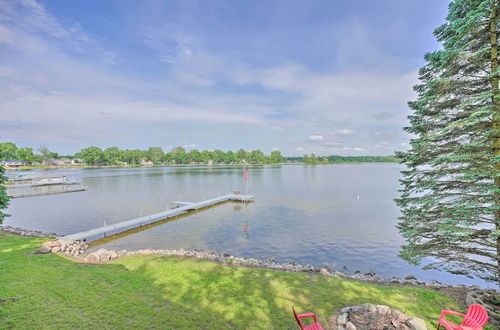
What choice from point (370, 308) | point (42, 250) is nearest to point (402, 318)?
point (370, 308)

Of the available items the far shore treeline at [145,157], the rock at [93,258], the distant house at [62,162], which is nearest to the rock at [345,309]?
the rock at [93,258]

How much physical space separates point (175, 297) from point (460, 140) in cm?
962

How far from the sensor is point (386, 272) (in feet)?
39.1

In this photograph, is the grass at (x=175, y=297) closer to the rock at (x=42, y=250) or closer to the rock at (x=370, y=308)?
the rock at (x=370, y=308)

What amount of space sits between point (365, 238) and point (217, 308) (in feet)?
47.8

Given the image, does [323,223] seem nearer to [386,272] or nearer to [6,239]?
[386,272]

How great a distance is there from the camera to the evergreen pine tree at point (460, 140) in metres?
6.00

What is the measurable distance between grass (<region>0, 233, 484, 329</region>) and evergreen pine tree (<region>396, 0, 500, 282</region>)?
6.86ft

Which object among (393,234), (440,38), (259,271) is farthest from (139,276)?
(393,234)

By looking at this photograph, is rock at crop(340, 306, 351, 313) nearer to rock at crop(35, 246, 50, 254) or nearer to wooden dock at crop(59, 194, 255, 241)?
rock at crop(35, 246, 50, 254)

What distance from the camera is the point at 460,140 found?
6883mm

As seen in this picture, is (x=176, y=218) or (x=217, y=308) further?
(x=176, y=218)

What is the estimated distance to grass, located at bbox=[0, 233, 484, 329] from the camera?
5.50 meters

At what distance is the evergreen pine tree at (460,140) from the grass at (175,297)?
2090mm
